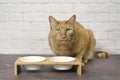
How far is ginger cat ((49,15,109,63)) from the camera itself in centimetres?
119

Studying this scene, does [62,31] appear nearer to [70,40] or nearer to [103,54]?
[70,40]

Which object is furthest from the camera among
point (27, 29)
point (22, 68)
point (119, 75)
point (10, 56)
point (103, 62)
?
point (27, 29)

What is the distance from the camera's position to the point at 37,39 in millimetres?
1688

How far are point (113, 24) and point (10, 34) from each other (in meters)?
0.77

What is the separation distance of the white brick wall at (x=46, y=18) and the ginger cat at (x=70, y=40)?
0.27 metres

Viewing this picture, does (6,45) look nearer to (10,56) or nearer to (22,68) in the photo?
(10,56)

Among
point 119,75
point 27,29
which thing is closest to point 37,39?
point 27,29


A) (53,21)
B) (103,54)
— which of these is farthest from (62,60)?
(103,54)

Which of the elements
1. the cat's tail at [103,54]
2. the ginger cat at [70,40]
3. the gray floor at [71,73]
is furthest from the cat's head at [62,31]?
the cat's tail at [103,54]

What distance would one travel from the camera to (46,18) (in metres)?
1.65

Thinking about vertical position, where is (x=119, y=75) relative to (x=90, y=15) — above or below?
below

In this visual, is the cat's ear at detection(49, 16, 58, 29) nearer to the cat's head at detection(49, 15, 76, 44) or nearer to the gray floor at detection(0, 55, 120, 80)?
the cat's head at detection(49, 15, 76, 44)

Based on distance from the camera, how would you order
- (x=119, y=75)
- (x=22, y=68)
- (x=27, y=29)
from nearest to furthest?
(x=119, y=75) < (x=22, y=68) < (x=27, y=29)

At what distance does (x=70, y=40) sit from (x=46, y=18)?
0.49 m
